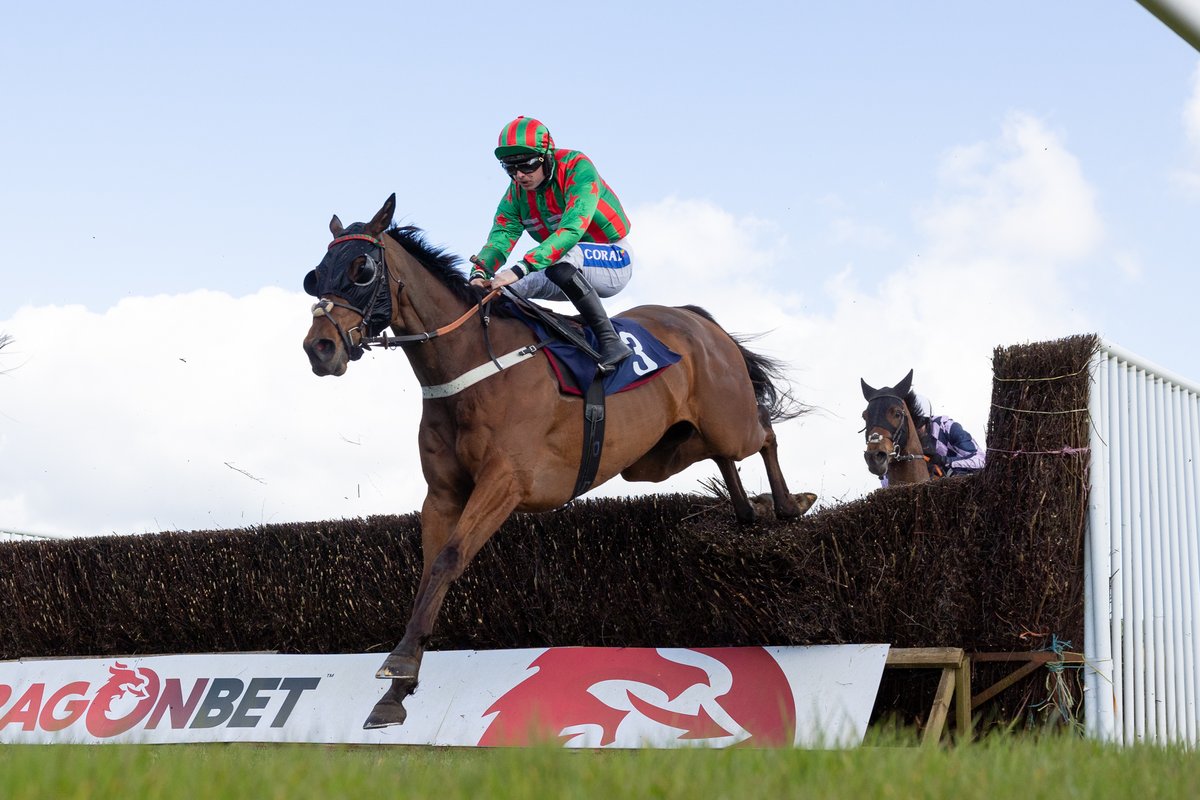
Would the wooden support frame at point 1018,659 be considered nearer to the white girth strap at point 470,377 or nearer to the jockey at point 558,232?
the jockey at point 558,232

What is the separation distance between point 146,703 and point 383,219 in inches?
164

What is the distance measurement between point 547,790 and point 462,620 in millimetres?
5571

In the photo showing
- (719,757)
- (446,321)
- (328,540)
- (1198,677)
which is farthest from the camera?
(328,540)

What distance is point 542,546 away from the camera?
25.2 ft

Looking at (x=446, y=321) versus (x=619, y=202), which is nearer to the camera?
(x=446, y=321)

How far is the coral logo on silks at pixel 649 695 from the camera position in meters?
6.04

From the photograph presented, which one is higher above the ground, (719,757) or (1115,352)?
(1115,352)

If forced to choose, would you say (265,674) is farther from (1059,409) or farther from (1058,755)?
(1058,755)

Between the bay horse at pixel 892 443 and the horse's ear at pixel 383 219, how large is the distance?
17.2 feet

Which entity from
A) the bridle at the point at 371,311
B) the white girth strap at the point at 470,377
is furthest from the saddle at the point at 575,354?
the bridle at the point at 371,311

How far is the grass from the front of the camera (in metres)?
2.44

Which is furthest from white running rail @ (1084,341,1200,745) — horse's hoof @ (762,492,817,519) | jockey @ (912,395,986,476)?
jockey @ (912,395,986,476)

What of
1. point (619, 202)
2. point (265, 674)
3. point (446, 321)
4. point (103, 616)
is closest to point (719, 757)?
point (446, 321)

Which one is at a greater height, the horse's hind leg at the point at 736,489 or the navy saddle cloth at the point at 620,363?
the navy saddle cloth at the point at 620,363
